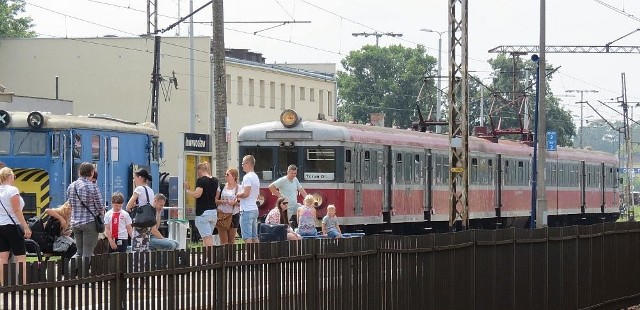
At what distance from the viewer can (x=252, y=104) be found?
73.6 metres

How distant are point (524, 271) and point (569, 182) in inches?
1323

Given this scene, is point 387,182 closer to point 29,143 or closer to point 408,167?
point 408,167

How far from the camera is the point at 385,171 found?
33.3 m

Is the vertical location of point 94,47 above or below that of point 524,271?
above

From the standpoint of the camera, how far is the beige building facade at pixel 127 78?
68.4m

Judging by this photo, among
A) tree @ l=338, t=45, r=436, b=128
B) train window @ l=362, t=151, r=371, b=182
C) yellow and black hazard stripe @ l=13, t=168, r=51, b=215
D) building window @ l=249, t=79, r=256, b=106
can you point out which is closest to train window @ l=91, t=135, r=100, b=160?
yellow and black hazard stripe @ l=13, t=168, r=51, b=215

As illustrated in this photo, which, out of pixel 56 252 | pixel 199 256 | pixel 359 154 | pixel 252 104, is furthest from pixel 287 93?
pixel 199 256

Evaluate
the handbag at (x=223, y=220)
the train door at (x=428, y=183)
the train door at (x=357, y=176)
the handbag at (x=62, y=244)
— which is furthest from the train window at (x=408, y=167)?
the handbag at (x=62, y=244)

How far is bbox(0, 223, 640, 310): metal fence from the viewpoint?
8758 mm

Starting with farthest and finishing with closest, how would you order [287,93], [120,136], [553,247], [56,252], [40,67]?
1. [287,93]
2. [40,67]
3. [120,136]
4. [56,252]
5. [553,247]

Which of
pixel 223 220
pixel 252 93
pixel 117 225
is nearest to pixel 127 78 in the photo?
pixel 252 93

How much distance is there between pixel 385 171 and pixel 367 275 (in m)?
20.0

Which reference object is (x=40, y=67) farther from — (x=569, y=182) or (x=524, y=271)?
(x=524, y=271)

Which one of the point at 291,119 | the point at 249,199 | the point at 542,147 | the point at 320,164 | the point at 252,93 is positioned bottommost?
the point at 249,199
